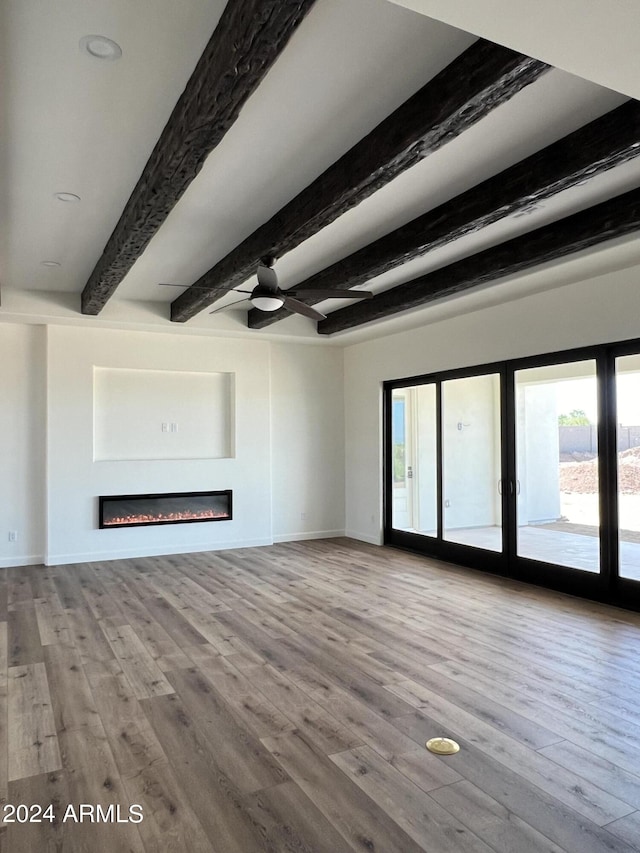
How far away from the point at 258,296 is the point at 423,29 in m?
2.36

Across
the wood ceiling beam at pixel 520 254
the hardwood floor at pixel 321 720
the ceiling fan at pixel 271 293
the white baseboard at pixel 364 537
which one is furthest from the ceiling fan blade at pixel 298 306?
the white baseboard at pixel 364 537

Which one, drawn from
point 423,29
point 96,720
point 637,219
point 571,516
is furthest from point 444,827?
point 571,516

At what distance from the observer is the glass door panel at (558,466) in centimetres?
533

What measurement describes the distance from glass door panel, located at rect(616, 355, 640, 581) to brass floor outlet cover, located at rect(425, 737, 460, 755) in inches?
115

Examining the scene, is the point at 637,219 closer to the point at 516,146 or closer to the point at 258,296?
the point at 516,146

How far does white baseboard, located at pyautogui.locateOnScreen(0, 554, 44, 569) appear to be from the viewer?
6.71 m

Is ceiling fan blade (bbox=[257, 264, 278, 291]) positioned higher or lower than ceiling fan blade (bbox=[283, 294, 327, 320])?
higher

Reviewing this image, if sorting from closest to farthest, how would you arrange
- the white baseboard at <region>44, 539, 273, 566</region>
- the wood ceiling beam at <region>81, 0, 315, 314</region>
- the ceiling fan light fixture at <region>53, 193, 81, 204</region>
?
1. the wood ceiling beam at <region>81, 0, 315, 314</region>
2. the ceiling fan light fixture at <region>53, 193, 81, 204</region>
3. the white baseboard at <region>44, 539, 273, 566</region>

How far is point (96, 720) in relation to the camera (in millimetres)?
3055

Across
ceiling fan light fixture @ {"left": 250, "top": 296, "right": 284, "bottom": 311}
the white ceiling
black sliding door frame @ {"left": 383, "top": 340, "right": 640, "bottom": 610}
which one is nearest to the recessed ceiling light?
the white ceiling

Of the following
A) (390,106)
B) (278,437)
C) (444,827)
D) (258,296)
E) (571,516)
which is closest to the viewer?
(444,827)

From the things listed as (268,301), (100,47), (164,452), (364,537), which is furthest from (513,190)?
(364,537)

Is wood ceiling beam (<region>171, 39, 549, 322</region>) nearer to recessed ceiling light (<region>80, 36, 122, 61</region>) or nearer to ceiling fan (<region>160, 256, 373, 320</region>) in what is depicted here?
ceiling fan (<region>160, 256, 373, 320</region>)

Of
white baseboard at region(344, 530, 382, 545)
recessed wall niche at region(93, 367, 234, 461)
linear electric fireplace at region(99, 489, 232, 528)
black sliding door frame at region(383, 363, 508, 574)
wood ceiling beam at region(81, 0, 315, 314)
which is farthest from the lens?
white baseboard at region(344, 530, 382, 545)
